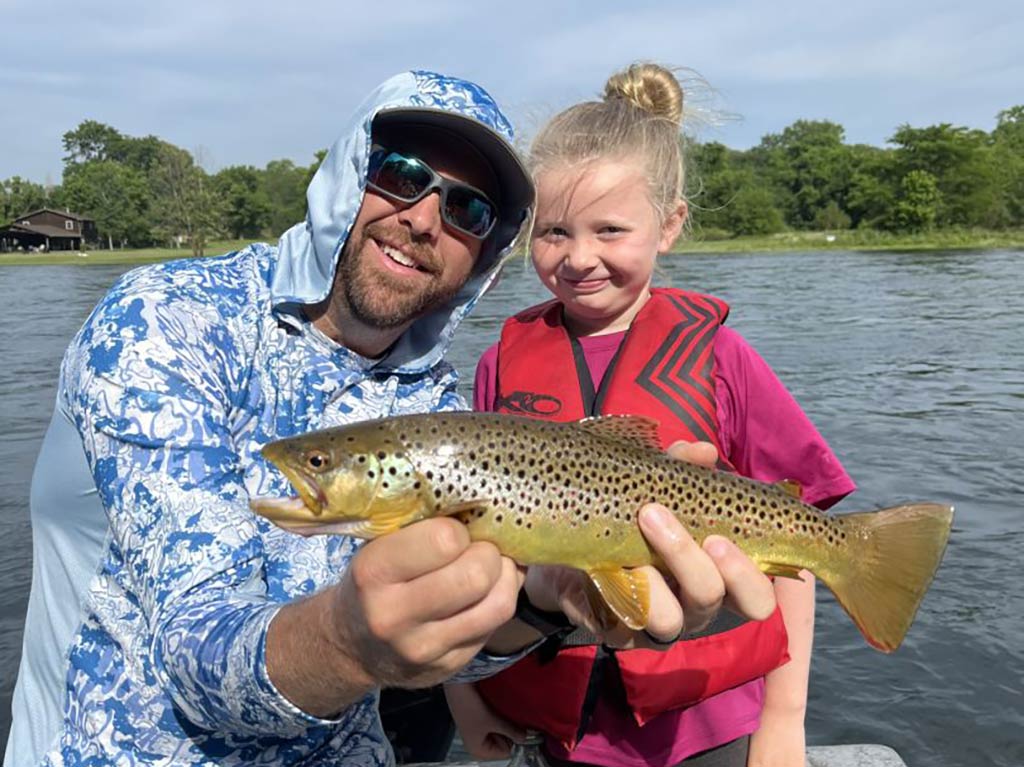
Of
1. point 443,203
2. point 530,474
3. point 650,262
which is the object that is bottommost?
point 530,474

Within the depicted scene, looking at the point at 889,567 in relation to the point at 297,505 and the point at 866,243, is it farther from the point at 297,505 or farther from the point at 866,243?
the point at 866,243

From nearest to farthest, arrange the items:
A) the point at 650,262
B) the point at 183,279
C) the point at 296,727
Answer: the point at 296,727 < the point at 183,279 < the point at 650,262

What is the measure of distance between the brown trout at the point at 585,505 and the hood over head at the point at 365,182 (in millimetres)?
856

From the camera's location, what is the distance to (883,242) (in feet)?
240

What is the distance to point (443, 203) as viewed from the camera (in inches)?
133

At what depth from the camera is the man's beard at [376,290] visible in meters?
3.24

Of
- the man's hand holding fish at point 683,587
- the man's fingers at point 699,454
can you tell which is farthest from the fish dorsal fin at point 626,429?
the man's hand holding fish at point 683,587

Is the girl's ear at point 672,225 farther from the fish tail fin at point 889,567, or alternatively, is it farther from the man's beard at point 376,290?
the fish tail fin at point 889,567

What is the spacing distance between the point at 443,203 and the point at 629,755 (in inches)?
86.8

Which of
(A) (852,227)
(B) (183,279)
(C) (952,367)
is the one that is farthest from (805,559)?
(A) (852,227)

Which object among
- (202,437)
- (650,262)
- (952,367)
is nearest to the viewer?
(202,437)

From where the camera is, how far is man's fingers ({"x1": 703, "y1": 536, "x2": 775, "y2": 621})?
261 centimetres

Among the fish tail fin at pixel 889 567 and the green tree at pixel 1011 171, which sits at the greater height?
the green tree at pixel 1011 171

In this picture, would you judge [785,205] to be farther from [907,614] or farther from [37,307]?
[907,614]
